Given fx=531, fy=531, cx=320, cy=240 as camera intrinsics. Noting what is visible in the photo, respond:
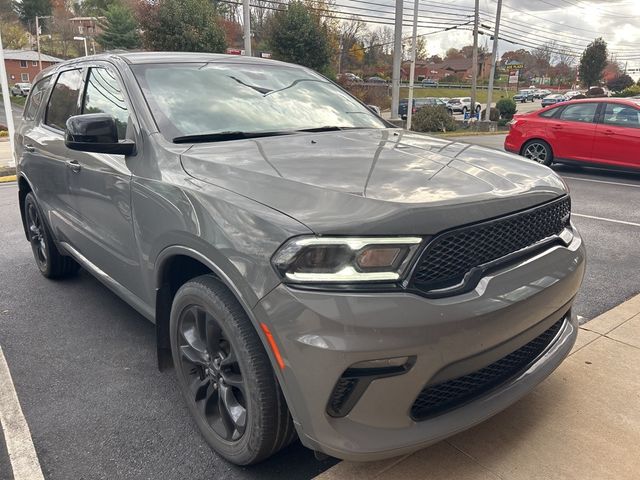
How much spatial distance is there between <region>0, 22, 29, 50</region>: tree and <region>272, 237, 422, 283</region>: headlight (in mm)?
85353

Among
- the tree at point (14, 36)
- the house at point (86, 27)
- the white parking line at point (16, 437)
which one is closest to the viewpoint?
the white parking line at point (16, 437)

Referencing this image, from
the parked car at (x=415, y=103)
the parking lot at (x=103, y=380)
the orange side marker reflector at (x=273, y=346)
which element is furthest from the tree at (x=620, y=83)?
the orange side marker reflector at (x=273, y=346)

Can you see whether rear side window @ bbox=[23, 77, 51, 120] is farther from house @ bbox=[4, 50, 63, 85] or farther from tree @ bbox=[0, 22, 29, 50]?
tree @ bbox=[0, 22, 29, 50]

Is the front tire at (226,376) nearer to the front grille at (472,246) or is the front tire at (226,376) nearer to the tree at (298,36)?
the front grille at (472,246)

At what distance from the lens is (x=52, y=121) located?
13.4 feet

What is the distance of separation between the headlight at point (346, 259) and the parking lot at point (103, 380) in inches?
41.2

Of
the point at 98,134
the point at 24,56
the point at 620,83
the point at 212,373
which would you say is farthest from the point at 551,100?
the point at 24,56

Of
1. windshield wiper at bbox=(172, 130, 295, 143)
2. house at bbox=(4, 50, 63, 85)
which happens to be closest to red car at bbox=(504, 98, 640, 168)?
windshield wiper at bbox=(172, 130, 295, 143)

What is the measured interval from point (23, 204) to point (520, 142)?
918cm

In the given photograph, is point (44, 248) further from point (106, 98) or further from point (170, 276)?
point (170, 276)

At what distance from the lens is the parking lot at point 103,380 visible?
2379mm

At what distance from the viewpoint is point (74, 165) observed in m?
3.36

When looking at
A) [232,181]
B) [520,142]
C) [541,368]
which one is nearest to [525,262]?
[541,368]

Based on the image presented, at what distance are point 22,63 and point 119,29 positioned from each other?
31768mm
